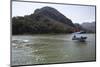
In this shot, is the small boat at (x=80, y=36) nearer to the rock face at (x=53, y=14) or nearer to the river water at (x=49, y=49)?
the river water at (x=49, y=49)

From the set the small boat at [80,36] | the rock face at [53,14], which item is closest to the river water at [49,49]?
the small boat at [80,36]

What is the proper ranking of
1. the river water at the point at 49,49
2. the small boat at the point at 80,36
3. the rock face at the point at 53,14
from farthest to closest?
the small boat at the point at 80,36
the rock face at the point at 53,14
the river water at the point at 49,49

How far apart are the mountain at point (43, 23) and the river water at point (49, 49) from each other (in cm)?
8

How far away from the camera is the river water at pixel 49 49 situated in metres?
2.21

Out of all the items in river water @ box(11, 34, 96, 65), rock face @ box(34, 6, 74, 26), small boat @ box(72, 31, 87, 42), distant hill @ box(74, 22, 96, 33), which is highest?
rock face @ box(34, 6, 74, 26)

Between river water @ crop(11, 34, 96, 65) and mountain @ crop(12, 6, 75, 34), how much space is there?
77 millimetres

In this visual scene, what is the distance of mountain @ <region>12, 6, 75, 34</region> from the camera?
2.22m

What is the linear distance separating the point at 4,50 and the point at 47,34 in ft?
1.97

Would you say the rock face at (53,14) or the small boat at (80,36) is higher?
the rock face at (53,14)

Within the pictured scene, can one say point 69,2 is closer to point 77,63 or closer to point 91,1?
point 91,1

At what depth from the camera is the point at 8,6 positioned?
2170 mm

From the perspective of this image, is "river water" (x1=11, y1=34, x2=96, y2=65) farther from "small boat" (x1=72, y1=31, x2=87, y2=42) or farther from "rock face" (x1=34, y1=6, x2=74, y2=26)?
"rock face" (x1=34, y1=6, x2=74, y2=26)

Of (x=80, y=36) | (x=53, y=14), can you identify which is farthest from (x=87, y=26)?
(x=53, y=14)

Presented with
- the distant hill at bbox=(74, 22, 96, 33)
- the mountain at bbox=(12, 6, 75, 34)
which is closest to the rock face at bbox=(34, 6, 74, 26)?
the mountain at bbox=(12, 6, 75, 34)
